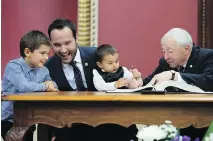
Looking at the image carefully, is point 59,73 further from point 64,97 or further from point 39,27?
point 39,27

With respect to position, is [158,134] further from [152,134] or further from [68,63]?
[68,63]

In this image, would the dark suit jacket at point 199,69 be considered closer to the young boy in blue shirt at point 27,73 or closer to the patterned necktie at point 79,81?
the patterned necktie at point 79,81

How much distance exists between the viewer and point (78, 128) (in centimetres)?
327

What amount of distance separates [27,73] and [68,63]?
0.47m

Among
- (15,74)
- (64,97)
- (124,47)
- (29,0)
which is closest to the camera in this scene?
(64,97)

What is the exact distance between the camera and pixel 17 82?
268 centimetres

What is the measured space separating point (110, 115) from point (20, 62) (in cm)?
67

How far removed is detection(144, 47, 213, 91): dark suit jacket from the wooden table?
635mm

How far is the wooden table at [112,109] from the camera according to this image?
229 cm

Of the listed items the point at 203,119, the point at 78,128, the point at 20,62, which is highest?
the point at 20,62

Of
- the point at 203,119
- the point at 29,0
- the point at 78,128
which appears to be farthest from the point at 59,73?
the point at 29,0

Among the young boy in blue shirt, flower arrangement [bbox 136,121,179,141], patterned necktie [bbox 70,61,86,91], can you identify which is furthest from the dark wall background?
flower arrangement [bbox 136,121,179,141]

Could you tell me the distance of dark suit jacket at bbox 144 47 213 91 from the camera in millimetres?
3006

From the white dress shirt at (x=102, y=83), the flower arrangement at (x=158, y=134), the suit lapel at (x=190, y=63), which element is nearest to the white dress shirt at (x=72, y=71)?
the white dress shirt at (x=102, y=83)
